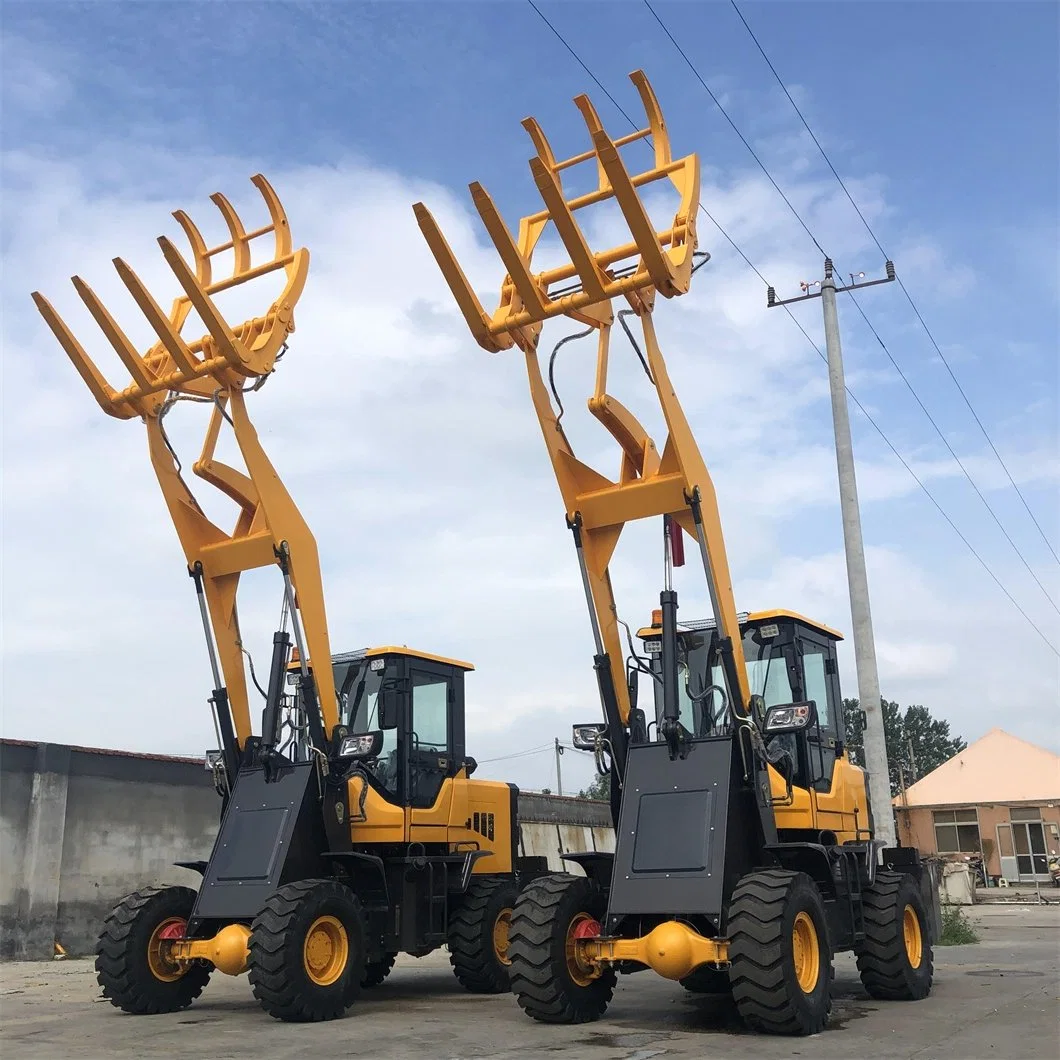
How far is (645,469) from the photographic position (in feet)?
33.3

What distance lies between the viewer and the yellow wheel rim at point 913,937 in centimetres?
1027

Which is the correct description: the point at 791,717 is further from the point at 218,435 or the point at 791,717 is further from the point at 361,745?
the point at 218,435

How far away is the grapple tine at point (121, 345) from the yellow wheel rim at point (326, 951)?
5398mm

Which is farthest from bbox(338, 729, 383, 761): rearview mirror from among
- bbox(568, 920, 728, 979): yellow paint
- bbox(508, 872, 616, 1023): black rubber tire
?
bbox(568, 920, 728, 979): yellow paint

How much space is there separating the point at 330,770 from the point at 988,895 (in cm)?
2200

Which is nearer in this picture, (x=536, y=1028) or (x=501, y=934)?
(x=536, y=1028)

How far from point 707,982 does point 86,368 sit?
8.33 meters

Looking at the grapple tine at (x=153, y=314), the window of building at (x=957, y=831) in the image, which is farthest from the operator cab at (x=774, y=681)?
the window of building at (x=957, y=831)

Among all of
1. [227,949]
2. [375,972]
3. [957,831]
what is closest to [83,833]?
[375,972]

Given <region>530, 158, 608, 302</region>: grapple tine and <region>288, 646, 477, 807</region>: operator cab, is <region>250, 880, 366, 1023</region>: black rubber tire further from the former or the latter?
<region>530, 158, 608, 302</region>: grapple tine

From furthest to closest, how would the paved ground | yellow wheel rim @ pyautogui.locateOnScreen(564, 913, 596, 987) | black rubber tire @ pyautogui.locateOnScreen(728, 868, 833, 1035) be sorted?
yellow wheel rim @ pyautogui.locateOnScreen(564, 913, 596, 987) → black rubber tire @ pyautogui.locateOnScreen(728, 868, 833, 1035) → the paved ground

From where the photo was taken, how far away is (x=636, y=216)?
30.3 feet

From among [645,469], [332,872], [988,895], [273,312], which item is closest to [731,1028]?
[332,872]

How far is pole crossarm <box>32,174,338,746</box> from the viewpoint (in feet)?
35.7
